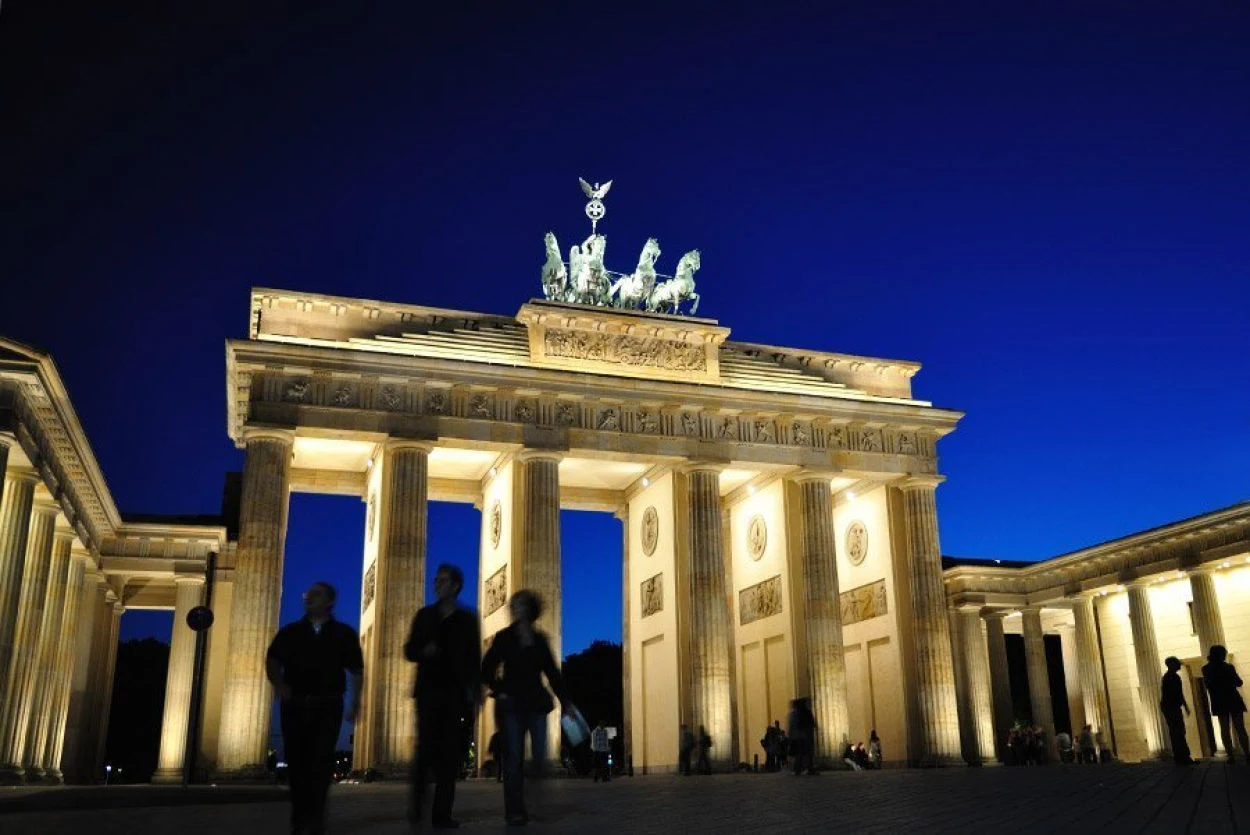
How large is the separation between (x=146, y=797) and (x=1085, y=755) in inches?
1353

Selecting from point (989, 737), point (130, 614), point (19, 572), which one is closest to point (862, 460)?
point (989, 737)

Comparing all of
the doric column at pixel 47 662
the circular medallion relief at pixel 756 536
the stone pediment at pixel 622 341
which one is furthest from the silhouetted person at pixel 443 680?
the circular medallion relief at pixel 756 536

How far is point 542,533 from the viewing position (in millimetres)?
34438

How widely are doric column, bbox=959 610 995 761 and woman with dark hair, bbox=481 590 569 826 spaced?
32.6m

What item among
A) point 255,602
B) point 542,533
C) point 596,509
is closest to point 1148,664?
point 596,509

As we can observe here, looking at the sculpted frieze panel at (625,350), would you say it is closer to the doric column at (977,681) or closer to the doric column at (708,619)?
the doric column at (708,619)

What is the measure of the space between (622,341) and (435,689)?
28.5 m

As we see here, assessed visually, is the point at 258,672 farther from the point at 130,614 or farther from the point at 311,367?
the point at 130,614

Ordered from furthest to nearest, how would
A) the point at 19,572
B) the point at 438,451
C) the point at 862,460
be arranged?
1. the point at 862,460
2. the point at 438,451
3. the point at 19,572

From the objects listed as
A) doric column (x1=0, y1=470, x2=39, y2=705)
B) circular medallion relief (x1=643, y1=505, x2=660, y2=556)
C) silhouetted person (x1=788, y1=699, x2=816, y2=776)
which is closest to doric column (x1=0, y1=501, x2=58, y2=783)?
doric column (x1=0, y1=470, x2=39, y2=705)

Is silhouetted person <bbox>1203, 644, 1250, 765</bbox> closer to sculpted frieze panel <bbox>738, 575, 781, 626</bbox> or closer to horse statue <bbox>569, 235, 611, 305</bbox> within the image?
sculpted frieze panel <bbox>738, 575, 781, 626</bbox>

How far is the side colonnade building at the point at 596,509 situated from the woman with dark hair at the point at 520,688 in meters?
21.8

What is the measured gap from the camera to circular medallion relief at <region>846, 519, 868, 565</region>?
137 feet

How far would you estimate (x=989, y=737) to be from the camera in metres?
39.7
